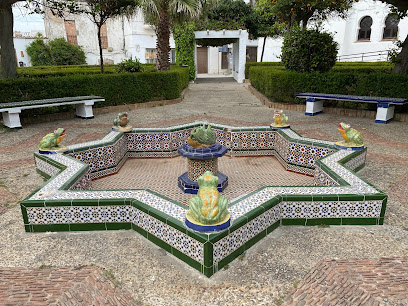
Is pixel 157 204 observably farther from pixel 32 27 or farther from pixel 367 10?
pixel 32 27

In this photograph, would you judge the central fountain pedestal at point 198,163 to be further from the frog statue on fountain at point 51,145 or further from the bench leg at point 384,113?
the bench leg at point 384,113

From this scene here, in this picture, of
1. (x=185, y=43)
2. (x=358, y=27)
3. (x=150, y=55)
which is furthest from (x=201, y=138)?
(x=150, y=55)

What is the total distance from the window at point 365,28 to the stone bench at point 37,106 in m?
22.9

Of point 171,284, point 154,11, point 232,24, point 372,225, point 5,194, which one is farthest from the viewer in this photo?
point 232,24

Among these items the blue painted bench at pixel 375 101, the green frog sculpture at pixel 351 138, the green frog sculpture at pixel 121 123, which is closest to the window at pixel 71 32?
the blue painted bench at pixel 375 101

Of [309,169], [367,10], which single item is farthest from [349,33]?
[309,169]

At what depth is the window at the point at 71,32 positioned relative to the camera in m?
27.9

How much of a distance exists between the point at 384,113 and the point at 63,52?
24.5 m

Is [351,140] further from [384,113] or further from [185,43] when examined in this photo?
[185,43]

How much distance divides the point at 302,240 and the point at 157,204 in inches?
68.2

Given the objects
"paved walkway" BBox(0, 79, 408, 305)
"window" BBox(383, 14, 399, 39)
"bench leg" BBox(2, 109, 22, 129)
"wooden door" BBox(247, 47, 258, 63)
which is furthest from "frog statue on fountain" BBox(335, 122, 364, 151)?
"wooden door" BBox(247, 47, 258, 63)

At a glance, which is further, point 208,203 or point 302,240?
point 302,240

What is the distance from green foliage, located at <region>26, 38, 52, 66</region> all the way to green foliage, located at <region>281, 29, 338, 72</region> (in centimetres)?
2090

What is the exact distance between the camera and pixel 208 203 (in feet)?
10.0
